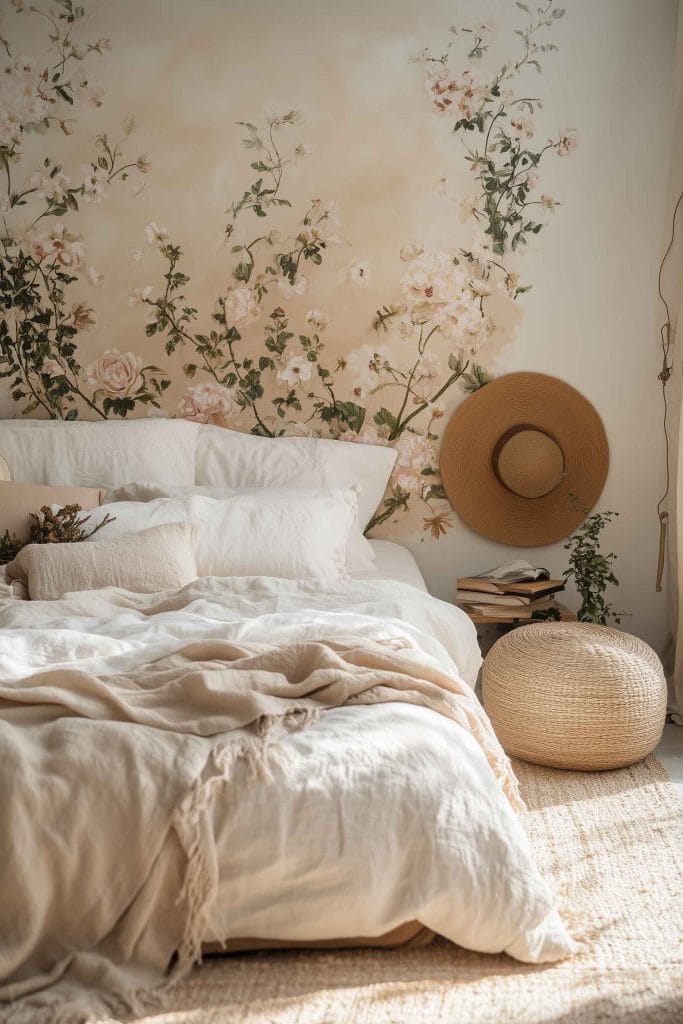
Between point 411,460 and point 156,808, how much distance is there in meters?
2.16

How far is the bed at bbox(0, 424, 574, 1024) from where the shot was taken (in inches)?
57.6

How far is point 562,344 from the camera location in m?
Result: 3.45

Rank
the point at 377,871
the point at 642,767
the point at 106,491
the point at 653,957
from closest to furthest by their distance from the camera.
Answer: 1. the point at 377,871
2. the point at 653,957
3. the point at 642,767
4. the point at 106,491

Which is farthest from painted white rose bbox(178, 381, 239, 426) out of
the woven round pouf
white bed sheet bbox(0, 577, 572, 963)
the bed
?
white bed sheet bbox(0, 577, 572, 963)

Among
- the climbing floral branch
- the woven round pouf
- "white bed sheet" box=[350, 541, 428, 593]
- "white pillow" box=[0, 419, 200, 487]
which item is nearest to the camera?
the woven round pouf

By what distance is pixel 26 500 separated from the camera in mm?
2812

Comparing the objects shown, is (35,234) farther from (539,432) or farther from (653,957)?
(653,957)

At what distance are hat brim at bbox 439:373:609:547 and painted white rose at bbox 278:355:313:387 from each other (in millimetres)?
520

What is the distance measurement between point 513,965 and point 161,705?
0.70m

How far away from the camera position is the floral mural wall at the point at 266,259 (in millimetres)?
3396

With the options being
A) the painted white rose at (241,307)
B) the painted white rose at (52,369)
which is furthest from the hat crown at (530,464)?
the painted white rose at (52,369)

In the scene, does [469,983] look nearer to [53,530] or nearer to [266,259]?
[53,530]

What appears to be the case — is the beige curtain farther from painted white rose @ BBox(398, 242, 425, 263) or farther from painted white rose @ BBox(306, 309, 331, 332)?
painted white rose @ BBox(306, 309, 331, 332)

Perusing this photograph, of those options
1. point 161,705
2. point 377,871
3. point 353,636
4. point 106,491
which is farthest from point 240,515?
point 377,871
